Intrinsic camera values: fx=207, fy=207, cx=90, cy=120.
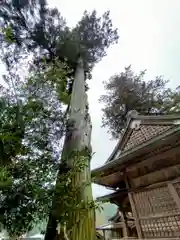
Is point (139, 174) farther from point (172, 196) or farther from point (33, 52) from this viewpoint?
point (33, 52)

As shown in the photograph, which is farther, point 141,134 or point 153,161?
point 141,134

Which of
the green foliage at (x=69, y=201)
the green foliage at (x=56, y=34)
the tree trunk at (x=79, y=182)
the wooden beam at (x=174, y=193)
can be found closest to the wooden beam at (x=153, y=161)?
the wooden beam at (x=174, y=193)

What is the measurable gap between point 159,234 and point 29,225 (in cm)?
386

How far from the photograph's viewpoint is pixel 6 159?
2777mm

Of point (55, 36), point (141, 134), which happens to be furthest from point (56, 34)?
point (141, 134)

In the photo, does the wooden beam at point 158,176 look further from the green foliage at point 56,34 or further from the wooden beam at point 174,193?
the green foliage at point 56,34

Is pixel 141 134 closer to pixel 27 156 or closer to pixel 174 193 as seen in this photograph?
pixel 174 193

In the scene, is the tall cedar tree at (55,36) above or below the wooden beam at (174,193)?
above

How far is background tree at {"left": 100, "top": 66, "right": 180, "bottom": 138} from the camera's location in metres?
11.6

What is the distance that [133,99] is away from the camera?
11531 millimetres

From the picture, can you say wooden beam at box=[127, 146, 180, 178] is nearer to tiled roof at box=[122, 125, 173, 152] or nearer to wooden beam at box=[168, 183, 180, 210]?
wooden beam at box=[168, 183, 180, 210]

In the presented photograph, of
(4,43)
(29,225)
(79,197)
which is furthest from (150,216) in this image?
(4,43)

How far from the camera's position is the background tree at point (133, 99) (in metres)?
11.6

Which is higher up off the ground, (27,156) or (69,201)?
(27,156)
